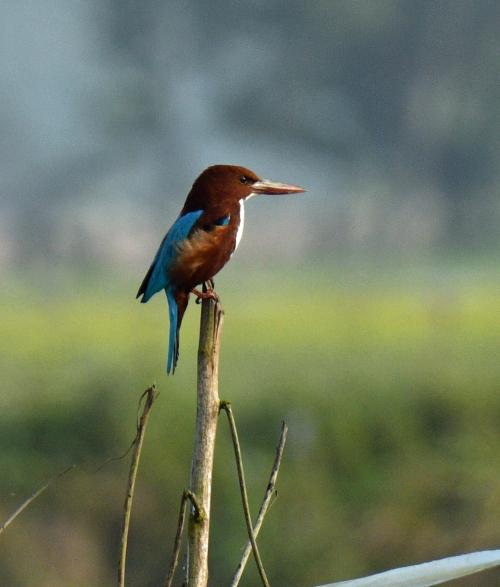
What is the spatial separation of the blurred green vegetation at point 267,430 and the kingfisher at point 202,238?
155cm

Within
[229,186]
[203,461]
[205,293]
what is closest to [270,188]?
[229,186]

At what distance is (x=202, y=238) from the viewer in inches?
37.5

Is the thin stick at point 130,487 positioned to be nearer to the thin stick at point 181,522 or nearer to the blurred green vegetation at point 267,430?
the thin stick at point 181,522

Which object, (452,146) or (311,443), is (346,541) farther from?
(452,146)

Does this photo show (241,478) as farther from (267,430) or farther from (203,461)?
(267,430)

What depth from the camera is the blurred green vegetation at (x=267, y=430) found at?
2.98m

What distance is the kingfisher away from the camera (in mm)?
943

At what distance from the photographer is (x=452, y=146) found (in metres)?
5.47

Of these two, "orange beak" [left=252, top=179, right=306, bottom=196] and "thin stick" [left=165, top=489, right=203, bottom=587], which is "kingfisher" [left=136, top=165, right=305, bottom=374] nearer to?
"orange beak" [left=252, top=179, right=306, bottom=196]

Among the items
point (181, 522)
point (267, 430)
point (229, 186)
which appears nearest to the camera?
point (181, 522)

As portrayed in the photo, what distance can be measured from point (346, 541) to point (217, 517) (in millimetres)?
316

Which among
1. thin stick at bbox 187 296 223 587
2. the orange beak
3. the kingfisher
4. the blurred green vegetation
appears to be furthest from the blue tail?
the blurred green vegetation

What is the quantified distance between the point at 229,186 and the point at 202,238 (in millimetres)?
57

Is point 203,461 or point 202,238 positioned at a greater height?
point 202,238
